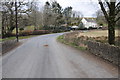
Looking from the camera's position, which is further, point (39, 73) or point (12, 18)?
point (12, 18)

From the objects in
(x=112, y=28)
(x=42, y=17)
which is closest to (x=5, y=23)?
(x=42, y=17)

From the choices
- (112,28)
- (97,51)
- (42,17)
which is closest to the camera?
(97,51)

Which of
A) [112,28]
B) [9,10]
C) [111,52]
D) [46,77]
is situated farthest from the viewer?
[9,10]

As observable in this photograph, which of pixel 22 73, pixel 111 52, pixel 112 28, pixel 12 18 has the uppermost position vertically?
pixel 12 18

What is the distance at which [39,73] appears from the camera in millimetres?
7871

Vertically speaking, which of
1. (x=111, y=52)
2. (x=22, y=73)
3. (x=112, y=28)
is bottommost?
(x=22, y=73)

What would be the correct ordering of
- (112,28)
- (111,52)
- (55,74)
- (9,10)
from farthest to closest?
Answer: (9,10) → (112,28) → (111,52) → (55,74)

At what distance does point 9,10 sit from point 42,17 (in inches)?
1118

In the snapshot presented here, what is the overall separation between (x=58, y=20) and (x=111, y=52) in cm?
6414

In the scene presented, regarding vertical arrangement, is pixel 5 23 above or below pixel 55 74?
above

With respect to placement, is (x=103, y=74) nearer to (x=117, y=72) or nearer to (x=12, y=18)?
(x=117, y=72)

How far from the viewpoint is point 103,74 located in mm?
7465

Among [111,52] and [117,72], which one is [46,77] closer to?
[117,72]

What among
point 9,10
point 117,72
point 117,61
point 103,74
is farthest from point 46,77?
point 9,10
